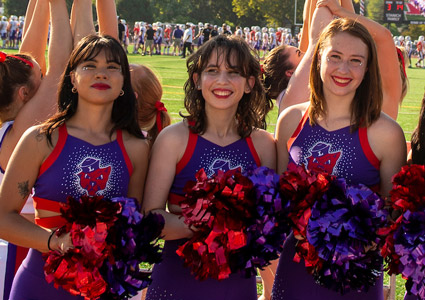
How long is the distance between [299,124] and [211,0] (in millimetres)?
58155

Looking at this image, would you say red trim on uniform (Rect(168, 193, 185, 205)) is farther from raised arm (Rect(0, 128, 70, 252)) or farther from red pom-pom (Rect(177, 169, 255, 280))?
raised arm (Rect(0, 128, 70, 252))

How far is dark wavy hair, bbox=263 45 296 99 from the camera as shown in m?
3.57

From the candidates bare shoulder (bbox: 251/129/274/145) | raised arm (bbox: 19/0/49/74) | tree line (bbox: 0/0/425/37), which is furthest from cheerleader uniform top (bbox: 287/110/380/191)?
tree line (bbox: 0/0/425/37)

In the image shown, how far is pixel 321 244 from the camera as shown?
77.2 inches

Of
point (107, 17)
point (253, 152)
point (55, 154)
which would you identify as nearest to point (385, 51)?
point (253, 152)

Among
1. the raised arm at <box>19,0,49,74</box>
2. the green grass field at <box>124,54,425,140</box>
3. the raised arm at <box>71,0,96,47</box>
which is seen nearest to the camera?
the raised arm at <box>71,0,96,47</box>

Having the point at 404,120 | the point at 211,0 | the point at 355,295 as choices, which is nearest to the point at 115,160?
the point at 355,295

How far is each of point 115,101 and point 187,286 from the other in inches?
31.4

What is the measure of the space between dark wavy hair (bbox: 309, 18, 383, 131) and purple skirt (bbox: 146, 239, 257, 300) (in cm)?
71

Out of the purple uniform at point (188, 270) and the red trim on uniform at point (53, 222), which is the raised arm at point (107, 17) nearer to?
the purple uniform at point (188, 270)

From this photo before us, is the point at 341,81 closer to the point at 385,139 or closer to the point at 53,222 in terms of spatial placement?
the point at 385,139

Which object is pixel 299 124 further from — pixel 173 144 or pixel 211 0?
pixel 211 0

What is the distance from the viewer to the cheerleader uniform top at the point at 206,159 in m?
2.33

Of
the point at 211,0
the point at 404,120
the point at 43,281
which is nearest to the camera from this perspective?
the point at 43,281
